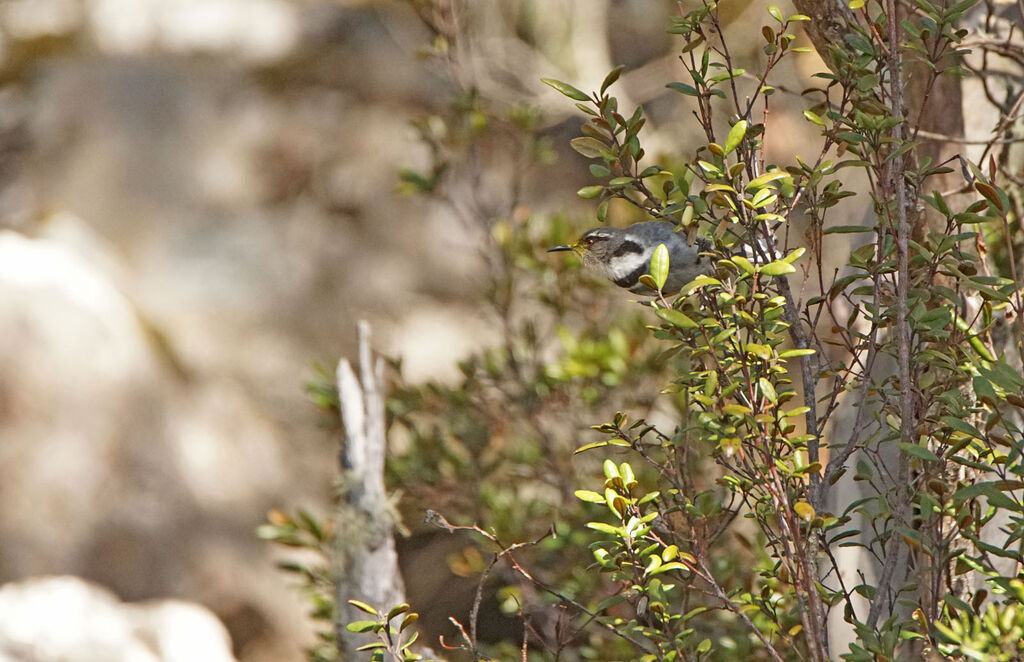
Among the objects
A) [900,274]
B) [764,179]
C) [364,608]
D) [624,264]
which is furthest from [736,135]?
[364,608]

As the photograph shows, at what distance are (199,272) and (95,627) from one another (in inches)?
56.9

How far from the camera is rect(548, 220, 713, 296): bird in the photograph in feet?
4.93

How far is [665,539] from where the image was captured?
152 cm

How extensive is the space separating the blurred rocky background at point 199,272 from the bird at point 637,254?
169 centimetres

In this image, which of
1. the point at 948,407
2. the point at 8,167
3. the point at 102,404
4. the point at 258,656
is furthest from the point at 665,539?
the point at 8,167

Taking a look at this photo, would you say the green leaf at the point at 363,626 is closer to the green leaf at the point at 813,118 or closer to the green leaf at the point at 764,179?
the green leaf at the point at 764,179

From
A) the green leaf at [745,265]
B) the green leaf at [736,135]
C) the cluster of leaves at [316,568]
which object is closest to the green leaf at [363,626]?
the green leaf at [745,265]

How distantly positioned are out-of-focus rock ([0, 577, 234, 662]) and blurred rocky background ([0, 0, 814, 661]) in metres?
0.01

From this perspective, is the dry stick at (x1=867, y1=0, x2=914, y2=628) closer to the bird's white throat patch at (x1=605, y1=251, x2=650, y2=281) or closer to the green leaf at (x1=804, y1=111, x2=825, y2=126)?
the green leaf at (x1=804, y1=111, x2=825, y2=126)

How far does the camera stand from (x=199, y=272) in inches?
147

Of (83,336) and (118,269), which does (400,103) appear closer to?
(118,269)

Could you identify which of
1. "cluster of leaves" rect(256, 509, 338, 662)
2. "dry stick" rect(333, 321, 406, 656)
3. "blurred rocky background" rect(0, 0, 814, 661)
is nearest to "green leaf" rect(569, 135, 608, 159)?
"dry stick" rect(333, 321, 406, 656)

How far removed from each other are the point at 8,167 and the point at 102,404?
118 centimetres

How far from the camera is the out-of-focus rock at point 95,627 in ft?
9.71
